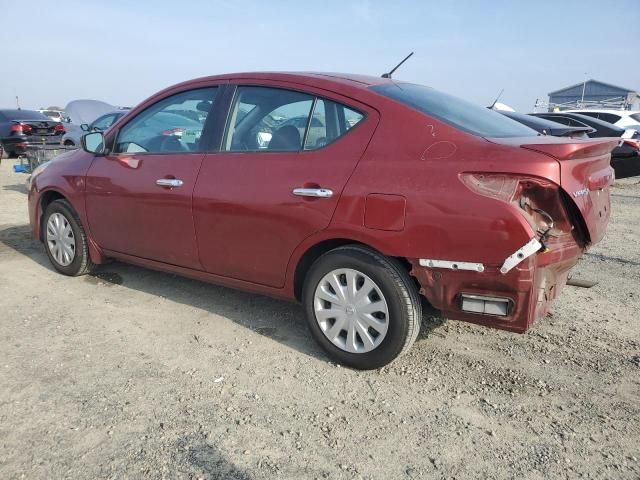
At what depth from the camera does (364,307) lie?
9.62 feet

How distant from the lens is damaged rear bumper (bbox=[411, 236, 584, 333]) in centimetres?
250

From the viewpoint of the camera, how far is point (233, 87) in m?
3.58

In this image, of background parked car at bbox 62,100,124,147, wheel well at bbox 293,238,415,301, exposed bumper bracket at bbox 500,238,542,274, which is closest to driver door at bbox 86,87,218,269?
wheel well at bbox 293,238,415,301

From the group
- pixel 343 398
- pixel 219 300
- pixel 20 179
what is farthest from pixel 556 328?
pixel 20 179

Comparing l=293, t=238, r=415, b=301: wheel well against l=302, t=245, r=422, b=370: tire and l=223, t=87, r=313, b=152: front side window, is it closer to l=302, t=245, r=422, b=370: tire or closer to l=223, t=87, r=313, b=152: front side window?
l=302, t=245, r=422, b=370: tire

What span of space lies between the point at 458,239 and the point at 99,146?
312 centimetres

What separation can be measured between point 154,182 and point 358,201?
170cm

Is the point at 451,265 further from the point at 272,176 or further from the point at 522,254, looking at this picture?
the point at 272,176

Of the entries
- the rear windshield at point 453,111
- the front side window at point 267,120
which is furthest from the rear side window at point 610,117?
the front side window at point 267,120

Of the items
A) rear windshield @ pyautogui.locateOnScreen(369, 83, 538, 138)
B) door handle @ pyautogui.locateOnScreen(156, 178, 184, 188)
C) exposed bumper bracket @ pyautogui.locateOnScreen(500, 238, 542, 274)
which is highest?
rear windshield @ pyautogui.locateOnScreen(369, 83, 538, 138)

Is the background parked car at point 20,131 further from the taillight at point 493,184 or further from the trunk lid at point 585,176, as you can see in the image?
the trunk lid at point 585,176

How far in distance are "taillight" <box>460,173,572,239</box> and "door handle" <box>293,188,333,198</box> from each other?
0.75 metres

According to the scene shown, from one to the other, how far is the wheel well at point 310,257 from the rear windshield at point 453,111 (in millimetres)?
848

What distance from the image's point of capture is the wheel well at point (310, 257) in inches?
120
